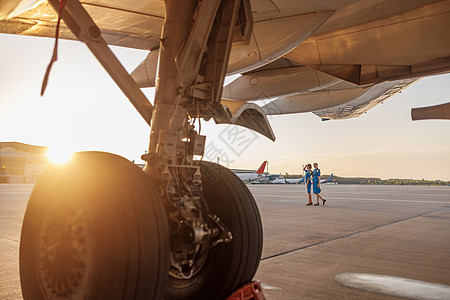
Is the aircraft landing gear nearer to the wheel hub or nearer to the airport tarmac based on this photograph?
the wheel hub

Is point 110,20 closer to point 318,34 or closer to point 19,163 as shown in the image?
point 318,34

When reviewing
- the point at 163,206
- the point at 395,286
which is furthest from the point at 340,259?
the point at 163,206

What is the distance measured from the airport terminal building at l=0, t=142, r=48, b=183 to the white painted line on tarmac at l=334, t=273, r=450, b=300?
41.0m

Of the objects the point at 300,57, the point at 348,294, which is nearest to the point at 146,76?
the point at 300,57

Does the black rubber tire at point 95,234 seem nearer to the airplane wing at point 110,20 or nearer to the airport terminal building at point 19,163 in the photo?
the airplane wing at point 110,20

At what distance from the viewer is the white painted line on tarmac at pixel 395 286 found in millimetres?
2510

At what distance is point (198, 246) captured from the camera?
2.05 m

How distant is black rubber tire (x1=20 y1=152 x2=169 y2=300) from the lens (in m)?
1.57

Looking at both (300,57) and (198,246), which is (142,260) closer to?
(198,246)

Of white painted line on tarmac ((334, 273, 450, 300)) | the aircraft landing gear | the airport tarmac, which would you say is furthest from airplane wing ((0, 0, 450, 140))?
white painted line on tarmac ((334, 273, 450, 300))

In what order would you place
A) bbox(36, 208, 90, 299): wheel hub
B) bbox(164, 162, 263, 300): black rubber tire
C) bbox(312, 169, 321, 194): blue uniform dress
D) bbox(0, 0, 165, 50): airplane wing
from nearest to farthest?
bbox(36, 208, 90, 299): wheel hub
bbox(164, 162, 263, 300): black rubber tire
bbox(0, 0, 165, 50): airplane wing
bbox(312, 169, 321, 194): blue uniform dress

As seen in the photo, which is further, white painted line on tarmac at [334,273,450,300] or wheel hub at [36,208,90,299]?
white painted line on tarmac at [334,273,450,300]

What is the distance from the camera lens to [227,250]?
214cm

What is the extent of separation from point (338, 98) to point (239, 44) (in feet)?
11.6
